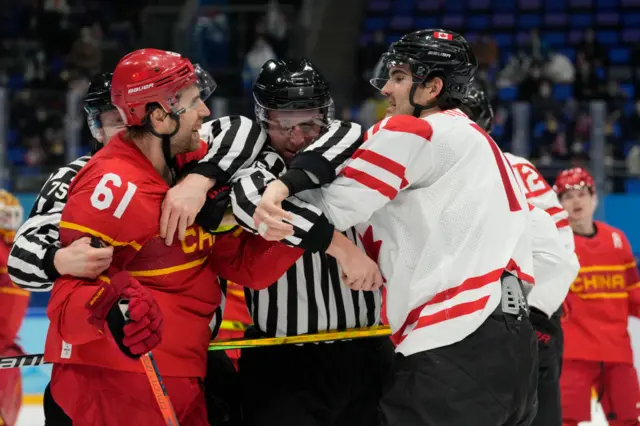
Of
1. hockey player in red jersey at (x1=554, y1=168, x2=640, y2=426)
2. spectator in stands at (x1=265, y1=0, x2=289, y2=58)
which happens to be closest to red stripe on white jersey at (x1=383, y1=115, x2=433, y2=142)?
hockey player in red jersey at (x1=554, y1=168, x2=640, y2=426)

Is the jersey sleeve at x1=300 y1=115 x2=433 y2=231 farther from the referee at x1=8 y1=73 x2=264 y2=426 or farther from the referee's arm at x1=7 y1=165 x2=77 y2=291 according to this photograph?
the referee's arm at x1=7 y1=165 x2=77 y2=291

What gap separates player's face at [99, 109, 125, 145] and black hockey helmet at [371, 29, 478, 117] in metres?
0.91

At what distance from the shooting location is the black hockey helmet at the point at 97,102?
2914 mm

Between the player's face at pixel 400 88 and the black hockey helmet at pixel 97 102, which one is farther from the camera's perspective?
the black hockey helmet at pixel 97 102

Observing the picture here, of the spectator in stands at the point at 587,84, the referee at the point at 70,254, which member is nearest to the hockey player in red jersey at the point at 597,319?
the referee at the point at 70,254

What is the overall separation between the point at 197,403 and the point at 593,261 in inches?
110

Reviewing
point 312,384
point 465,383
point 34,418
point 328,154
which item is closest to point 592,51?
point 34,418

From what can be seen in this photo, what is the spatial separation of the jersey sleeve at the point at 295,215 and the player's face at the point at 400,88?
13.8 inches

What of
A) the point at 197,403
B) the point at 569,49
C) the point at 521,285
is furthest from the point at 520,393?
the point at 569,49

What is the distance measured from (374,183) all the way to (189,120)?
506 millimetres

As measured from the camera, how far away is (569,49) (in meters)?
10.7

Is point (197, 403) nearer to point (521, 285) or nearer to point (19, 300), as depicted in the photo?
point (521, 285)

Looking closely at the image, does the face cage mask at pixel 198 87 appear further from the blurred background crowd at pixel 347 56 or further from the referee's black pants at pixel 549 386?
the blurred background crowd at pixel 347 56

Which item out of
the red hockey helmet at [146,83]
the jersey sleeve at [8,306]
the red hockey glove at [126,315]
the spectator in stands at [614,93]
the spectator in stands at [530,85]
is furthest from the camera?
the spectator in stands at [530,85]
